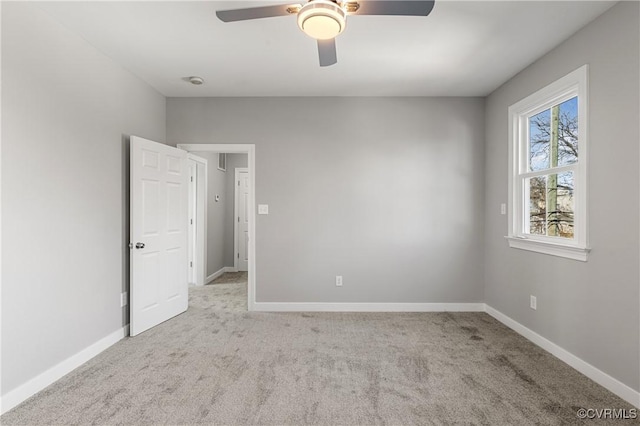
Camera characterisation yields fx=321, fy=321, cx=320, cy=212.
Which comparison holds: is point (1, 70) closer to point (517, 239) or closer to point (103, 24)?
point (103, 24)

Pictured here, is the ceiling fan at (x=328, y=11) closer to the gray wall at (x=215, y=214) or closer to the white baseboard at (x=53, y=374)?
the white baseboard at (x=53, y=374)

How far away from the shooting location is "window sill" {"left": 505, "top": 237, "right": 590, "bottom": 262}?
2.44 metres

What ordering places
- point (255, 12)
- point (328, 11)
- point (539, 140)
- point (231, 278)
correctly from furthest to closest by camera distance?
point (231, 278), point (539, 140), point (255, 12), point (328, 11)

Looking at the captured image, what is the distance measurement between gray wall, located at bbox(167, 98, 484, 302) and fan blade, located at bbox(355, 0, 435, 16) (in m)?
2.14

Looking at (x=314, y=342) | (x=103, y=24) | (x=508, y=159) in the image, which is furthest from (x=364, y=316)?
(x=103, y=24)

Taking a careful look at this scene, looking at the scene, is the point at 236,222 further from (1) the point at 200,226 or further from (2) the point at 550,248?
(2) the point at 550,248

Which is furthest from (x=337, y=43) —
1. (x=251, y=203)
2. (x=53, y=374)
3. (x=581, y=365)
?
(x=53, y=374)

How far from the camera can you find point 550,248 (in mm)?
2771

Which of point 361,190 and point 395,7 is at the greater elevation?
point 395,7

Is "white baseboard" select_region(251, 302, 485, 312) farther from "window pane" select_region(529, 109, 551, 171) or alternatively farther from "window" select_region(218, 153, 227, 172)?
"window" select_region(218, 153, 227, 172)

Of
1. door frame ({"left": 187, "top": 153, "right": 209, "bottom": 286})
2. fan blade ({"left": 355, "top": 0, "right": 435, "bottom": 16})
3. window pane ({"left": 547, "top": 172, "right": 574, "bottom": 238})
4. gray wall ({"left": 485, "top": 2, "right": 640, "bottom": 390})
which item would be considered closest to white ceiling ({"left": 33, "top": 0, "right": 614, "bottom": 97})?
gray wall ({"left": 485, "top": 2, "right": 640, "bottom": 390})

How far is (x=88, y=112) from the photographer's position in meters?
2.66

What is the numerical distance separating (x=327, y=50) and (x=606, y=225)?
7.45ft

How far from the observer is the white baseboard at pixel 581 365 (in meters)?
2.06
